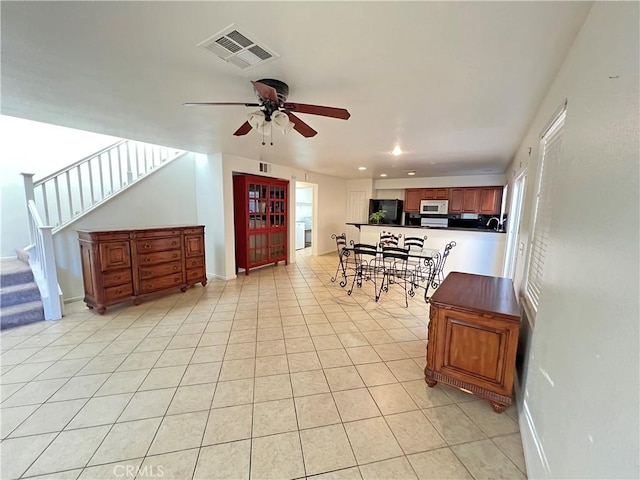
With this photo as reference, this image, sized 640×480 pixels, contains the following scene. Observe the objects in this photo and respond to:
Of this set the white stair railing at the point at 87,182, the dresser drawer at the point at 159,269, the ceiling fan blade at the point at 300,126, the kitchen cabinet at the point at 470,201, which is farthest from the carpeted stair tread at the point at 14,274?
the kitchen cabinet at the point at 470,201

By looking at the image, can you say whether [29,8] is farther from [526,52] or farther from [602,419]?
[602,419]

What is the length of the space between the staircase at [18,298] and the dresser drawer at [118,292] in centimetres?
65

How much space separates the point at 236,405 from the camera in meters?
1.81

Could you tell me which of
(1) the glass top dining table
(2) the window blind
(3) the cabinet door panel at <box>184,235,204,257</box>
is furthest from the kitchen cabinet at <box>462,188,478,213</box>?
(3) the cabinet door panel at <box>184,235,204,257</box>

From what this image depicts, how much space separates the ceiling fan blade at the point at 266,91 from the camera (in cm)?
159

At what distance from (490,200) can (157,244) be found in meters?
7.08

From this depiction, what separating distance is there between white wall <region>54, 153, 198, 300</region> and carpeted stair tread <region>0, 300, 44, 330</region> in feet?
1.88

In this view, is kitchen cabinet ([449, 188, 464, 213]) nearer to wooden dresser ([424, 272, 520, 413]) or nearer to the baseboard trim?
wooden dresser ([424, 272, 520, 413])

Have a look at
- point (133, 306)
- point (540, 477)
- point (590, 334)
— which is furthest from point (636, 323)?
point (133, 306)

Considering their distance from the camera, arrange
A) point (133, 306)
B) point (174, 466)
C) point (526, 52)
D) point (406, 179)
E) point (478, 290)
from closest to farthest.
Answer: point (174, 466), point (526, 52), point (478, 290), point (133, 306), point (406, 179)

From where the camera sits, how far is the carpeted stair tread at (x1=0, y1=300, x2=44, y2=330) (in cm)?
282

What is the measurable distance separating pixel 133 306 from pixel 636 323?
4.52 m

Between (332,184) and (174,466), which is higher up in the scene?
(332,184)

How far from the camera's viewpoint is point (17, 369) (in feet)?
7.04
